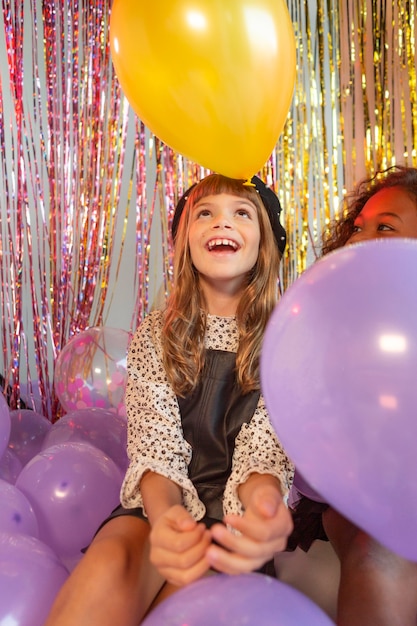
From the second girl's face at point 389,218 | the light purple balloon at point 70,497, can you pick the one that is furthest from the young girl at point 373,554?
the light purple balloon at point 70,497

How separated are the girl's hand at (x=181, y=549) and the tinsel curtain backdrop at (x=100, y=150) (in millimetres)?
1998

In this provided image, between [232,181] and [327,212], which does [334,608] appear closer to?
[232,181]

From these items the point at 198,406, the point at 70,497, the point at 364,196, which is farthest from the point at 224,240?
the point at 70,497

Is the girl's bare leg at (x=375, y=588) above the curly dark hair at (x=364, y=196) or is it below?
below

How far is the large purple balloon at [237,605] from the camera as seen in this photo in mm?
861

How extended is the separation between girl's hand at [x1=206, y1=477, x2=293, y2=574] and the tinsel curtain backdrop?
1991 millimetres

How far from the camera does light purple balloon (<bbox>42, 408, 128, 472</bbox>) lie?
198 cm

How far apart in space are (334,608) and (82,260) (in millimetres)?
1918

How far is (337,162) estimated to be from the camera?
300 cm

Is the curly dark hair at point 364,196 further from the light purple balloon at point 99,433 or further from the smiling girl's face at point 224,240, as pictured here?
the light purple balloon at point 99,433

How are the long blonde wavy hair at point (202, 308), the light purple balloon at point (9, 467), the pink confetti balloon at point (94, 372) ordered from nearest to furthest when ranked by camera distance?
the long blonde wavy hair at point (202, 308) → the light purple balloon at point (9, 467) → the pink confetti balloon at point (94, 372)

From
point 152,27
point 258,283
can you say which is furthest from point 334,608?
point 152,27

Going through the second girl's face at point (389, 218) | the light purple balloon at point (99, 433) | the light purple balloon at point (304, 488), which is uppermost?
the second girl's face at point (389, 218)

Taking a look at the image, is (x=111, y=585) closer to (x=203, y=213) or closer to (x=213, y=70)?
(x=203, y=213)
